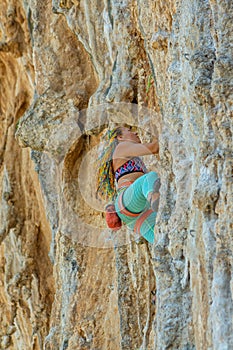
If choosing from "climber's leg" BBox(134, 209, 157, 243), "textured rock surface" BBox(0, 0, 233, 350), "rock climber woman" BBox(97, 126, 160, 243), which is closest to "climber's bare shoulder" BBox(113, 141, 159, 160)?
"rock climber woman" BBox(97, 126, 160, 243)

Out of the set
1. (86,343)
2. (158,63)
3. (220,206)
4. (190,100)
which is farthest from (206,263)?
(86,343)

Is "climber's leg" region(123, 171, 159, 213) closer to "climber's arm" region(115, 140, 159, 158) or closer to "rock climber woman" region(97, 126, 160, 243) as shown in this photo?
"rock climber woman" region(97, 126, 160, 243)

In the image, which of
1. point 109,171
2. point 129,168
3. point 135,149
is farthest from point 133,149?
point 109,171

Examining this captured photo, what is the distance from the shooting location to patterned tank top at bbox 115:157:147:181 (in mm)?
4742

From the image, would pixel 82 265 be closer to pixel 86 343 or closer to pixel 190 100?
pixel 86 343

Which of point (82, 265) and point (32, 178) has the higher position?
point (32, 178)

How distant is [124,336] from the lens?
5711mm

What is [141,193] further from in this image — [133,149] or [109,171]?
[109,171]

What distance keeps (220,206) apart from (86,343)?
3.06m

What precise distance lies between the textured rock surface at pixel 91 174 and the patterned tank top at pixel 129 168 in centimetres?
16

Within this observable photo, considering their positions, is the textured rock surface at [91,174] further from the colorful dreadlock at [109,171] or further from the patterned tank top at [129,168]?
the colorful dreadlock at [109,171]

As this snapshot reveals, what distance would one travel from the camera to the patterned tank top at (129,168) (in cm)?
474

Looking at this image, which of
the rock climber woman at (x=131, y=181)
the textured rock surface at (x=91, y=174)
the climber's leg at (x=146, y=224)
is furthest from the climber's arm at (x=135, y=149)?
the climber's leg at (x=146, y=224)

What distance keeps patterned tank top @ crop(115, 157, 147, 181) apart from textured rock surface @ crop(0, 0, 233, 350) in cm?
16
